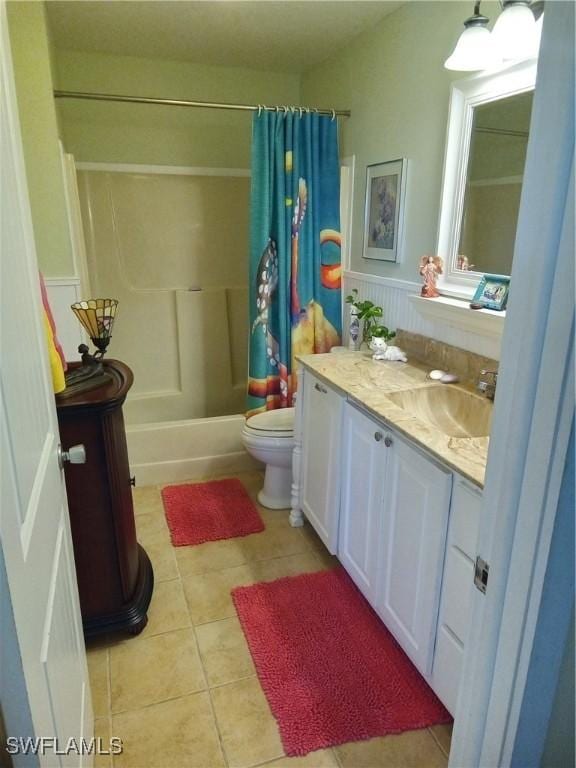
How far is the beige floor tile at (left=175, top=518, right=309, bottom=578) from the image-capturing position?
7.34 ft

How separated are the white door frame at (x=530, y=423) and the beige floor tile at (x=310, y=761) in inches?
29.5

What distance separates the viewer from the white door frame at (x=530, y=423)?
61cm

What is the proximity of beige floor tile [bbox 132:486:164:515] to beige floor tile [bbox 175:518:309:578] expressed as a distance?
40 cm

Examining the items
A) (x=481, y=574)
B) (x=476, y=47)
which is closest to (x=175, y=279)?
(x=476, y=47)

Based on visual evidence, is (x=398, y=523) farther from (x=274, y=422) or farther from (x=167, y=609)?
(x=274, y=422)

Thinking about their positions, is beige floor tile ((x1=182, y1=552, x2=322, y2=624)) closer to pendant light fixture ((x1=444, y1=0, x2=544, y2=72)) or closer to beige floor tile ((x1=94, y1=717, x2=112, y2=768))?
beige floor tile ((x1=94, y1=717, x2=112, y2=768))

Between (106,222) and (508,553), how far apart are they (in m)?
3.25

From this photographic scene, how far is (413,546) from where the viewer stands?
154 cm

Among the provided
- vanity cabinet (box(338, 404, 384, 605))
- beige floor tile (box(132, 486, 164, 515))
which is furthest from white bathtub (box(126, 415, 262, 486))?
vanity cabinet (box(338, 404, 384, 605))

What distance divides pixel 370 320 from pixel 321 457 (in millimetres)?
790

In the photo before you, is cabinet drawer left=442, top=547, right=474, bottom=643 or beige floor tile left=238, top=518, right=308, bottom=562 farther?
beige floor tile left=238, top=518, right=308, bottom=562

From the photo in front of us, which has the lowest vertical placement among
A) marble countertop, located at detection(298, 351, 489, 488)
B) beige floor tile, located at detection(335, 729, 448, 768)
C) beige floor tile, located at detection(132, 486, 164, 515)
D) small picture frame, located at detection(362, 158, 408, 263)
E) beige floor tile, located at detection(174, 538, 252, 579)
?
beige floor tile, located at detection(335, 729, 448, 768)

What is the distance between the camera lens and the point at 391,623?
5.61 feet

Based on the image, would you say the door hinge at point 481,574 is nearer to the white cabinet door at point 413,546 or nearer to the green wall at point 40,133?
the white cabinet door at point 413,546
